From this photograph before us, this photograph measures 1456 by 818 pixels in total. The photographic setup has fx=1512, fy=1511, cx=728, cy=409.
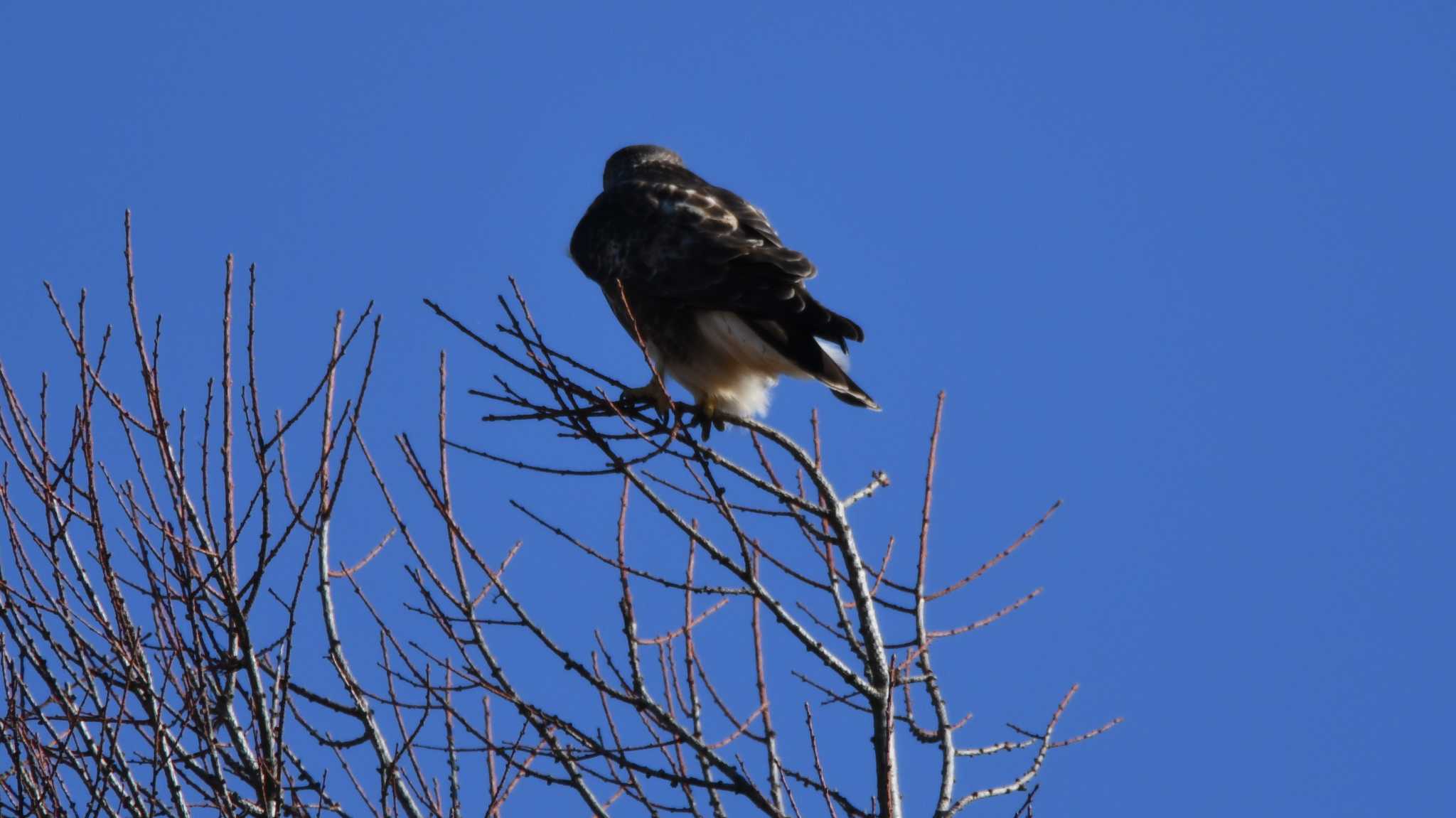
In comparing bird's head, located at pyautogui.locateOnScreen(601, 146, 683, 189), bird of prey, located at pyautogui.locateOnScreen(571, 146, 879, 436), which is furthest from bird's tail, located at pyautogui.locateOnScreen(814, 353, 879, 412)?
bird's head, located at pyautogui.locateOnScreen(601, 146, 683, 189)

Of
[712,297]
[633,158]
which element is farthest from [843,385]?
[633,158]

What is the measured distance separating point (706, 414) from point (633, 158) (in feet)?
9.51

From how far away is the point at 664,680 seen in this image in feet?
14.7

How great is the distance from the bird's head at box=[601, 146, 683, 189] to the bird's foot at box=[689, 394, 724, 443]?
2.63 m

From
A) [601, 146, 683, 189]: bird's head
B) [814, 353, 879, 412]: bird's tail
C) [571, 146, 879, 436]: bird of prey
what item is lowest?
[814, 353, 879, 412]: bird's tail

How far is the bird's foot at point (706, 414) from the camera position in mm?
5918

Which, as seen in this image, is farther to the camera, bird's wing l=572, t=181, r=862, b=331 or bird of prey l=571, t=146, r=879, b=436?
bird's wing l=572, t=181, r=862, b=331

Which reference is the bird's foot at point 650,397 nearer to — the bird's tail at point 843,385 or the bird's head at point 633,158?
the bird's tail at point 843,385

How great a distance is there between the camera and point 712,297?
578 centimetres

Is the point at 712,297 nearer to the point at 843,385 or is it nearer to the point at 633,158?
the point at 843,385

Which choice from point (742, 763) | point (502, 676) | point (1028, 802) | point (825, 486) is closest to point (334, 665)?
point (502, 676)

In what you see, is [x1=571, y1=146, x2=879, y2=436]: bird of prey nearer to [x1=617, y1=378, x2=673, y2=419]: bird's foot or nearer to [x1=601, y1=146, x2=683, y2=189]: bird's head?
[x1=617, y1=378, x2=673, y2=419]: bird's foot

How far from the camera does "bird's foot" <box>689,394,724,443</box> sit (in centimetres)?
592

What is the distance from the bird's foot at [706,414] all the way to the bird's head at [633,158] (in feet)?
8.64
